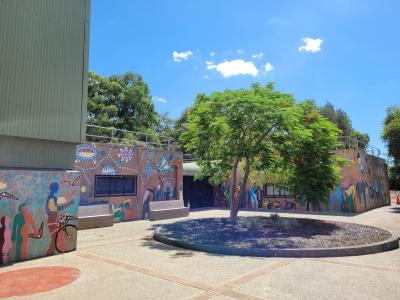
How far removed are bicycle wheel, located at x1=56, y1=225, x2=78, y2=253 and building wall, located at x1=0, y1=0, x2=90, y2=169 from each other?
6.64 ft

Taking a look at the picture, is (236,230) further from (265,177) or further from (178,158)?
(178,158)

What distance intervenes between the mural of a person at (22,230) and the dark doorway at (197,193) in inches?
645

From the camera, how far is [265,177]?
17.4m

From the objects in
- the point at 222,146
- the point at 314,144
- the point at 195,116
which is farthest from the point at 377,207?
the point at 195,116

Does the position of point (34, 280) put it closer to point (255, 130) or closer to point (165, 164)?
point (255, 130)

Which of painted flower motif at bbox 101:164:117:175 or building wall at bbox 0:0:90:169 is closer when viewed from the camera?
building wall at bbox 0:0:90:169

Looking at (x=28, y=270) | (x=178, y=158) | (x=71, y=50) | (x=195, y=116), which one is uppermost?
(x=71, y=50)

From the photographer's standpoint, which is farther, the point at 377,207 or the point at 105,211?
the point at 377,207

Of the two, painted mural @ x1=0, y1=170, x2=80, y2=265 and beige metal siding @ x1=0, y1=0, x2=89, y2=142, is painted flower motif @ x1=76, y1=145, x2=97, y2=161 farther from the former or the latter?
painted mural @ x1=0, y1=170, x2=80, y2=265

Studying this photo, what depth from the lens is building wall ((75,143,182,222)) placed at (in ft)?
49.8

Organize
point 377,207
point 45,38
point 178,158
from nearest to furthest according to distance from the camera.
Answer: point 45,38 → point 178,158 → point 377,207

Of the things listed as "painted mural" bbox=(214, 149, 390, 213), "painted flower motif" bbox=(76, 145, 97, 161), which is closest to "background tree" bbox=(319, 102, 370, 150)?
"painted mural" bbox=(214, 149, 390, 213)

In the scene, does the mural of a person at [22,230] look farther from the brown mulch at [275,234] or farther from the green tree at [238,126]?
the green tree at [238,126]

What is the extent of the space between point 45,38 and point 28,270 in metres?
6.59
